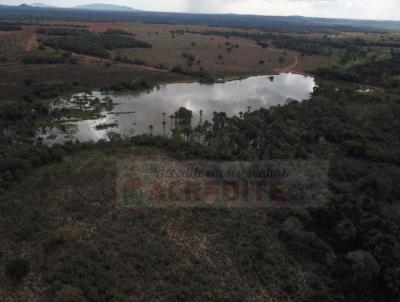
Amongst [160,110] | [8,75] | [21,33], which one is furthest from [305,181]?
[21,33]

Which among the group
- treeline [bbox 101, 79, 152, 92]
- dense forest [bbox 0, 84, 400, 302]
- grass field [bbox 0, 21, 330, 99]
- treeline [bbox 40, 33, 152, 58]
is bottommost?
dense forest [bbox 0, 84, 400, 302]

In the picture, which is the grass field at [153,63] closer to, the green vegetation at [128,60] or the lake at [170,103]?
the green vegetation at [128,60]

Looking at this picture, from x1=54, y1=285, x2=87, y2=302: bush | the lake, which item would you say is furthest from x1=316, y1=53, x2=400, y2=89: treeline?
x1=54, y1=285, x2=87, y2=302: bush

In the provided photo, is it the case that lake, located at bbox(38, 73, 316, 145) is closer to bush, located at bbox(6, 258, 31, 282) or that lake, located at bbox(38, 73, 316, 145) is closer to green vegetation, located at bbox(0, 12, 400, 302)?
green vegetation, located at bbox(0, 12, 400, 302)

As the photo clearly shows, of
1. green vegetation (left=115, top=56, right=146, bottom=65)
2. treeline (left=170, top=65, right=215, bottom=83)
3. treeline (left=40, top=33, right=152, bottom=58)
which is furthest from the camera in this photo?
treeline (left=40, top=33, right=152, bottom=58)

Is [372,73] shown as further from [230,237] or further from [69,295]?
[69,295]

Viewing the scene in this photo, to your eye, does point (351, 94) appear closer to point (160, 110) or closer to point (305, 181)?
point (160, 110)

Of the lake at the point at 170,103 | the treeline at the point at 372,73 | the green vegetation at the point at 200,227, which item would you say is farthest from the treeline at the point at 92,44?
the treeline at the point at 372,73

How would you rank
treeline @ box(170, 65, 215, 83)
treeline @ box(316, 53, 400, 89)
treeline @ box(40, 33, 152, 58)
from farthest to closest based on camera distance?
treeline @ box(40, 33, 152, 58) < treeline @ box(316, 53, 400, 89) < treeline @ box(170, 65, 215, 83)
